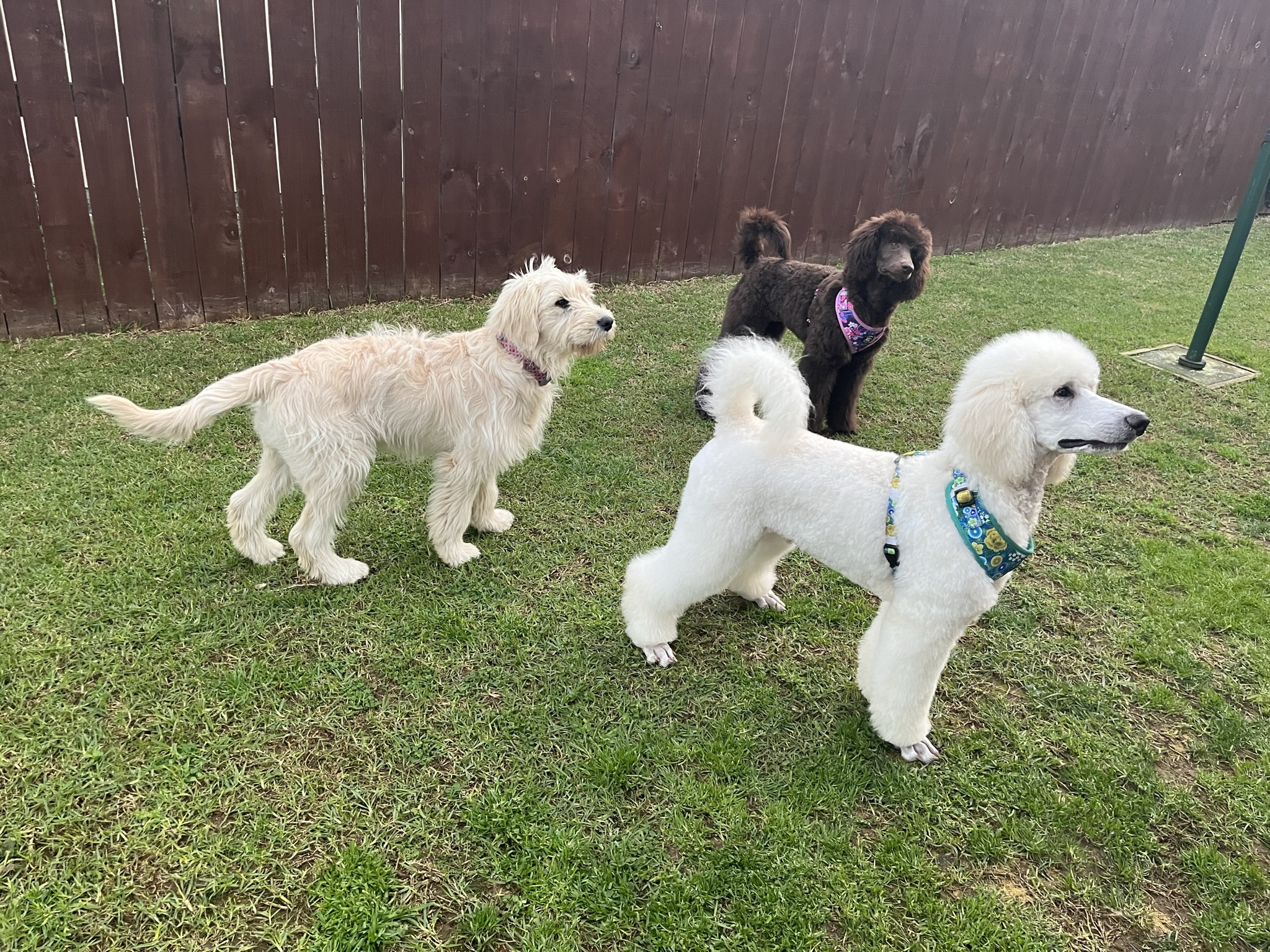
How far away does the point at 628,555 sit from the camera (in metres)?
3.55

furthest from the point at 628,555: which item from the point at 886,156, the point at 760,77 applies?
the point at 886,156

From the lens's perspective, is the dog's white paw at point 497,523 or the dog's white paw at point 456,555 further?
the dog's white paw at point 497,523

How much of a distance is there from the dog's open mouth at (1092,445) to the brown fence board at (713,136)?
6.07 m

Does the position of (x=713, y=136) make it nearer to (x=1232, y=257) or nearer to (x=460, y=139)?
(x=460, y=139)

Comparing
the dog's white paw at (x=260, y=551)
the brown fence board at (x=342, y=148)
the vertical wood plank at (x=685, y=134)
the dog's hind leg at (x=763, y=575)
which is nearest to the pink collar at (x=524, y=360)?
the dog's hind leg at (x=763, y=575)

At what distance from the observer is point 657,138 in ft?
23.2

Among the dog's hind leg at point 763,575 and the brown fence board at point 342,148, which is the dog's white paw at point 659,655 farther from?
the brown fence board at point 342,148

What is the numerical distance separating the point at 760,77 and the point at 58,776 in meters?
7.93

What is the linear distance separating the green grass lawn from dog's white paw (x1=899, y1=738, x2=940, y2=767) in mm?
45

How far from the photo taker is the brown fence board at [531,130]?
6.12 meters

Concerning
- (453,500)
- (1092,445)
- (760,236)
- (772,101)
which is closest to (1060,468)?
(1092,445)

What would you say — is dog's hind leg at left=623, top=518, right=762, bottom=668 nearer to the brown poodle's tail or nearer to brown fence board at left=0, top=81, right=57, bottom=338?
the brown poodle's tail

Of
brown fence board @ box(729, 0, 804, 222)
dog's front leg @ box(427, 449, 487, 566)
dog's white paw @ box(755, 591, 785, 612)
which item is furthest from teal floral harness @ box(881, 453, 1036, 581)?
brown fence board @ box(729, 0, 804, 222)

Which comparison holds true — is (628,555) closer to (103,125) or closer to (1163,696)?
(1163,696)
